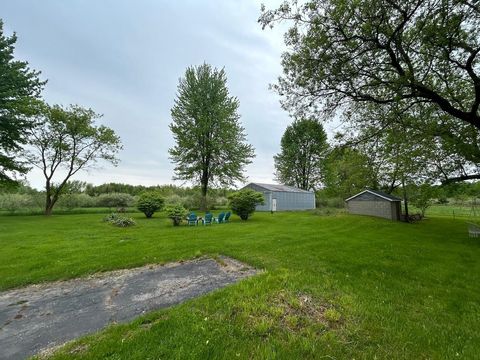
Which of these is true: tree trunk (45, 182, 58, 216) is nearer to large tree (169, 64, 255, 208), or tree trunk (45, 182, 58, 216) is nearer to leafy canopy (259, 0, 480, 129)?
large tree (169, 64, 255, 208)

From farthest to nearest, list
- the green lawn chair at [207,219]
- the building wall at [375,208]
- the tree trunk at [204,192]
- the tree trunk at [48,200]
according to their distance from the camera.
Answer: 1. the tree trunk at [204,192]
2. the tree trunk at [48,200]
3. the building wall at [375,208]
4. the green lawn chair at [207,219]

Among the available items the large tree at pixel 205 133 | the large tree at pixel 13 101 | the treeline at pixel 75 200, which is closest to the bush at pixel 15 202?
the treeline at pixel 75 200

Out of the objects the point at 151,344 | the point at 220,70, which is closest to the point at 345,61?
the point at 151,344

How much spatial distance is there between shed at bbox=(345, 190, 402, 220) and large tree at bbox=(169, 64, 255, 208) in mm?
12034

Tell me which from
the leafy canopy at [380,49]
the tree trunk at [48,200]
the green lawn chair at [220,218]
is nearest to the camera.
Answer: the leafy canopy at [380,49]

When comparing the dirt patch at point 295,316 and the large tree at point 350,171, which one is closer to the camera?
the dirt patch at point 295,316

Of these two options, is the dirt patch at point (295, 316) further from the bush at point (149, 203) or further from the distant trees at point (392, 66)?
the bush at point (149, 203)

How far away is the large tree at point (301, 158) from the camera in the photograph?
4109 cm

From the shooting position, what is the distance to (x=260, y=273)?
5.02m

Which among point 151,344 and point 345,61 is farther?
point 345,61

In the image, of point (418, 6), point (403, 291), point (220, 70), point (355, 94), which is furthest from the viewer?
point (220, 70)

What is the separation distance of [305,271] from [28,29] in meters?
14.1

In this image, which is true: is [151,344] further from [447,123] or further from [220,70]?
[220,70]

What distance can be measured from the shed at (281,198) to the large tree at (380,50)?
18303 millimetres
